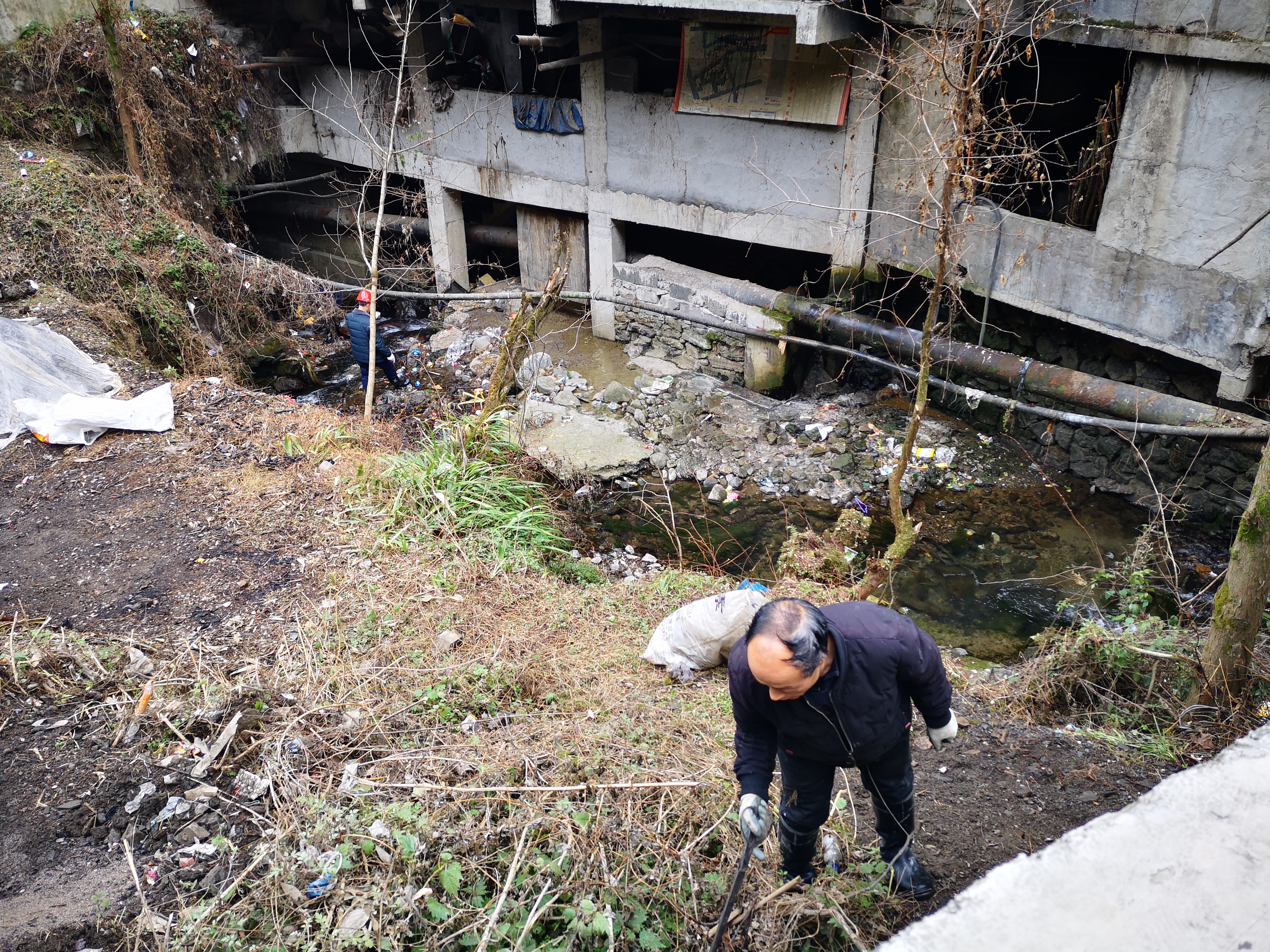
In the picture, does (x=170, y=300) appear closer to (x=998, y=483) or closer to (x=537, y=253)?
(x=537, y=253)

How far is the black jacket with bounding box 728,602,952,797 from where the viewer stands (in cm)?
267

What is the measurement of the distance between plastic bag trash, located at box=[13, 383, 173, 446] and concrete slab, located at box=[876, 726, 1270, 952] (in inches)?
280

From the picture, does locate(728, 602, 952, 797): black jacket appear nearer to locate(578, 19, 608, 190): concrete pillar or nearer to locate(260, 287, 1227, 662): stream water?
locate(260, 287, 1227, 662): stream water

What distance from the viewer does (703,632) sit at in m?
4.75

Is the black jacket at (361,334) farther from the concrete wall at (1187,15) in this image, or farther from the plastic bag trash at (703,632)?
the concrete wall at (1187,15)

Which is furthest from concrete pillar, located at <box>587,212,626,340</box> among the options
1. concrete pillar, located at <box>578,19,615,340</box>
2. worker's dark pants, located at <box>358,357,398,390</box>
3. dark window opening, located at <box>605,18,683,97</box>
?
worker's dark pants, located at <box>358,357,398,390</box>

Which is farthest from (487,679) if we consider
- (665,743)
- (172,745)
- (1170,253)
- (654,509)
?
(1170,253)

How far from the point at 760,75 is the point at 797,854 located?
803 centimetres

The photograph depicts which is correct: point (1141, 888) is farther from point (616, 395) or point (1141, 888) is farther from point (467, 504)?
point (616, 395)

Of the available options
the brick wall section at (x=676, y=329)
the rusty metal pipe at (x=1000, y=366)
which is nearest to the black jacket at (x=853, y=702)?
the rusty metal pipe at (x=1000, y=366)

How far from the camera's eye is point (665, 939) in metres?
2.85

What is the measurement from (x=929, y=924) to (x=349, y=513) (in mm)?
5150

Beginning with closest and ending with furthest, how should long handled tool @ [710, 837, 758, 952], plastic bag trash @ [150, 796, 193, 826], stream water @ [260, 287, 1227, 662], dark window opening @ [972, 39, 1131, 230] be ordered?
long handled tool @ [710, 837, 758, 952]
plastic bag trash @ [150, 796, 193, 826]
stream water @ [260, 287, 1227, 662]
dark window opening @ [972, 39, 1131, 230]

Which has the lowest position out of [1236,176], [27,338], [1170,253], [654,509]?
[654,509]
